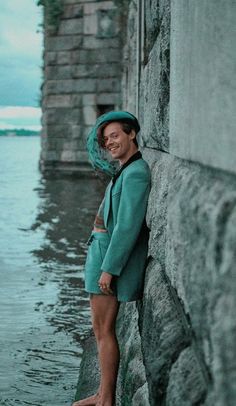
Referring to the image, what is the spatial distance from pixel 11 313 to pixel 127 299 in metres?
2.94

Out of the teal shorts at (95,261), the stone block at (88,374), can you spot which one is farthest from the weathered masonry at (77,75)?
the teal shorts at (95,261)

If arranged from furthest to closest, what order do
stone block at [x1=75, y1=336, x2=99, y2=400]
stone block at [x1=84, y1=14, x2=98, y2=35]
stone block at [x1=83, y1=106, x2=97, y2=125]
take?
stone block at [x1=83, y1=106, x2=97, y2=125] → stone block at [x1=84, y1=14, x2=98, y2=35] → stone block at [x1=75, y1=336, x2=99, y2=400]

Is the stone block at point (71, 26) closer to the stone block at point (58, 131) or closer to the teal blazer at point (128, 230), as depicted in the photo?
the stone block at point (58, 131)

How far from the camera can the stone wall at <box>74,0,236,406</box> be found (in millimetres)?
1464

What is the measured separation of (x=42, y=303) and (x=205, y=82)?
14.8 feet

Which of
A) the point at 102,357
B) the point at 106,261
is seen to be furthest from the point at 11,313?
the point at 106,261

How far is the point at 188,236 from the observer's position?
1.85 meters

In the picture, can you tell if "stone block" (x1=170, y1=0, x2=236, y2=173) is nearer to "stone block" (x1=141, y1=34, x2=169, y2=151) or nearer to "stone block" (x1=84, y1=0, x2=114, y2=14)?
"stone block" (x1=141, y1=34, x2=169, y2=151)

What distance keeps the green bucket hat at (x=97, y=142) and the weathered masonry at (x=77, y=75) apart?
569 inches

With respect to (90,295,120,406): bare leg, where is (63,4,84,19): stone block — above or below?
above

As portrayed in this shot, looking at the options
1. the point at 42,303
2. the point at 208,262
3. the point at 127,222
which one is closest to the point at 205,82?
the point at 208,262

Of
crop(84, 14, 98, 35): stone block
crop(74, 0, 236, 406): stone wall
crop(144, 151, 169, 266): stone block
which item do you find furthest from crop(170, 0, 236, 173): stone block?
crop(84, 14, 98, 35): stone block

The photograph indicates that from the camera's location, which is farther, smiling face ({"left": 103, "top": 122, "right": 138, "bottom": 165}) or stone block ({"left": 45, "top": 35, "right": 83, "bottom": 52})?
stone block ({"left": 45, "top": 35, "right": 83, "bottom": 52})

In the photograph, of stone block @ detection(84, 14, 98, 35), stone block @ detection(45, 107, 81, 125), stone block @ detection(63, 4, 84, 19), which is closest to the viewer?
stone block @ detection(84, 14, 98, 35)
